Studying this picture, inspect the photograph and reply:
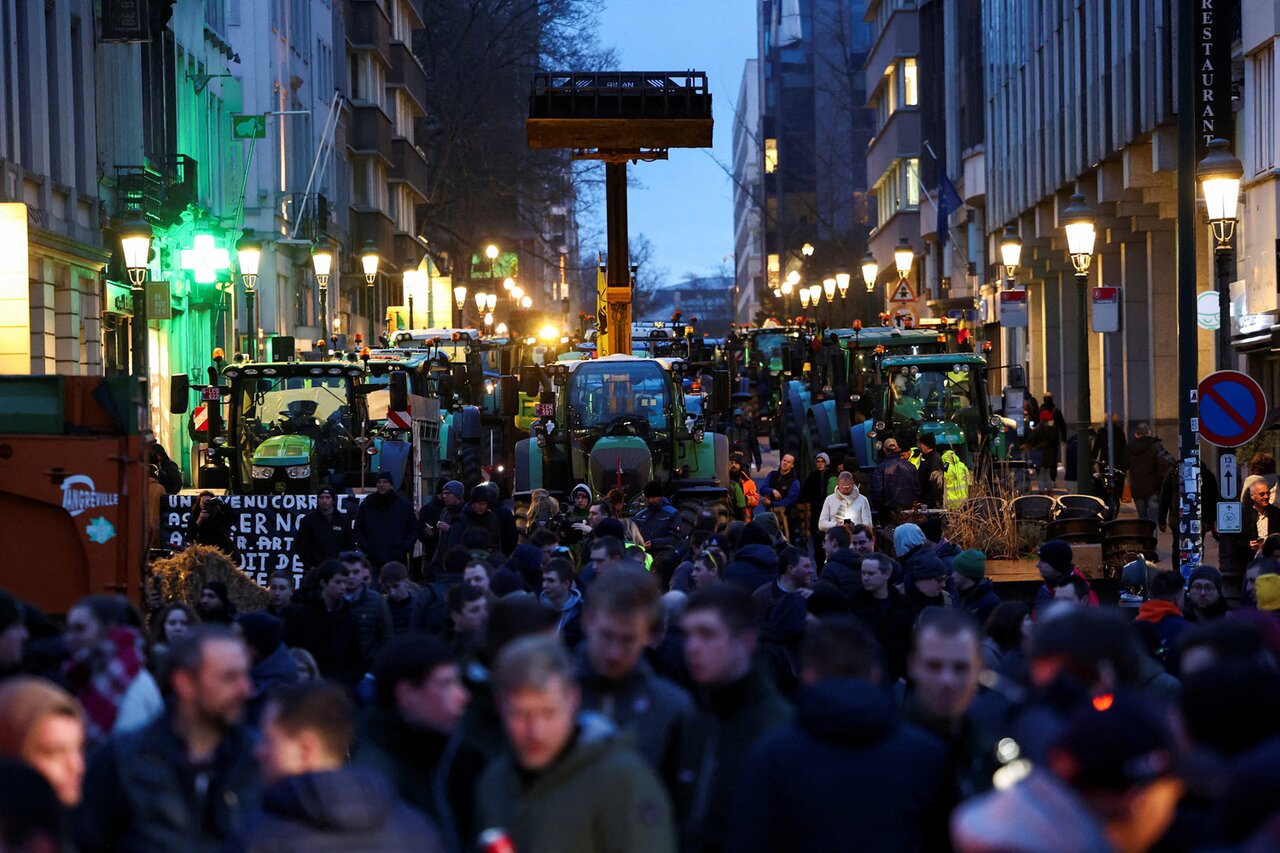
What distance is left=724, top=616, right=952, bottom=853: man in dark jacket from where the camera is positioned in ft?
20.4

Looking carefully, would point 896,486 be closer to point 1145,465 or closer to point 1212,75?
point 1145,465

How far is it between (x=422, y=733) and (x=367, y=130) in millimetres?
64492

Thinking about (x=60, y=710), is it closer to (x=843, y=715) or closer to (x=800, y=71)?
(x=843, y=715)

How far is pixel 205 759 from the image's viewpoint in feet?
22.6

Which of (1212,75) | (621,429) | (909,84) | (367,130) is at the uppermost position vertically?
(909,84)

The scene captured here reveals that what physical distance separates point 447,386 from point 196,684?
2466 cm

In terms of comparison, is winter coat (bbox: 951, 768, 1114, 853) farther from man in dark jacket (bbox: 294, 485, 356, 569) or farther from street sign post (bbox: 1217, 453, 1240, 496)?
man in dark jacket (bbox: 294, 485, 356, 569)

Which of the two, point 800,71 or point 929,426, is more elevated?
point 800,71

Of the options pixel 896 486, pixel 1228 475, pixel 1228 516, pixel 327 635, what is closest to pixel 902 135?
pixel 896 486

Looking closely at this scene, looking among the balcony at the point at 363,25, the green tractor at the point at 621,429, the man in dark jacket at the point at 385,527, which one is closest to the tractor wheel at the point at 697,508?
the green tractor at the point at 621,429

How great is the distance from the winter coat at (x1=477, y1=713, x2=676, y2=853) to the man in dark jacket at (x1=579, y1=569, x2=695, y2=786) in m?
0.85

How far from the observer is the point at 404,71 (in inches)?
3029

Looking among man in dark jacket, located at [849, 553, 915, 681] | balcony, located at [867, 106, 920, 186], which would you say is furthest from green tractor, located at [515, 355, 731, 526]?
balcony, located at [867, 106, 920, 186]

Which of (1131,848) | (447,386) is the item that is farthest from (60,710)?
(447,386)
